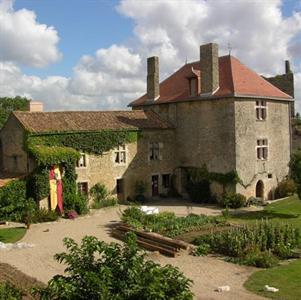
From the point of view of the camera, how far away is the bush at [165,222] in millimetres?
21748

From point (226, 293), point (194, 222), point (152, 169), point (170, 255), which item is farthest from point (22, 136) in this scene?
point (226, 293)

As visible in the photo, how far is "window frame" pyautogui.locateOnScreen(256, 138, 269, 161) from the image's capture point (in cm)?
2978

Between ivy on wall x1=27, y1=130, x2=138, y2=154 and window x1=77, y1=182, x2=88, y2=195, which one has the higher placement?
ivy on wall x1=27, y1=130, x2=138, y2=154

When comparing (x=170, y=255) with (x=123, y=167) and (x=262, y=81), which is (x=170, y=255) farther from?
(x=262, y=81)

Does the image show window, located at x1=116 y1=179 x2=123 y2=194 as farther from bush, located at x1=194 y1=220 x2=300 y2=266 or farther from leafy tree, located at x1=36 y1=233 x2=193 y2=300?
leafy tree, located at x1=36 y1=233 x2=193 y2=300

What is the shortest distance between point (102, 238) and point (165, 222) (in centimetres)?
326

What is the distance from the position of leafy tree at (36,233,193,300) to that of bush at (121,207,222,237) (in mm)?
12723

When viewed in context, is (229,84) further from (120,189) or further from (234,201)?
(120,189)

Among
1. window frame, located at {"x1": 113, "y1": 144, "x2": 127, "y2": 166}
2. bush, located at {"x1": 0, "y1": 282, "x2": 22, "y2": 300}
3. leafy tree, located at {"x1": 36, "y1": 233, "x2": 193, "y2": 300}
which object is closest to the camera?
leafy tree, located at {"x1": 36, "y1": 233, "x2": 193, "y2": 300}

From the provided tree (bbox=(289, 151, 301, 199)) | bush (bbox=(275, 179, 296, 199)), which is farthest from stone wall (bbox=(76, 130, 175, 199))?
tree (bbox=(289, 151, 301, 199))

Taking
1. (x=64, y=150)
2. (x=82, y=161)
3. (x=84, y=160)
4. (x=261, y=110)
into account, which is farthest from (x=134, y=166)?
(x=261, y=110)

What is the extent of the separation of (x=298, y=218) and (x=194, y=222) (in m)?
5.61

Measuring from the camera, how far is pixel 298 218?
24.3 metres

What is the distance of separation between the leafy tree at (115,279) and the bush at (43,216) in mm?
16530
